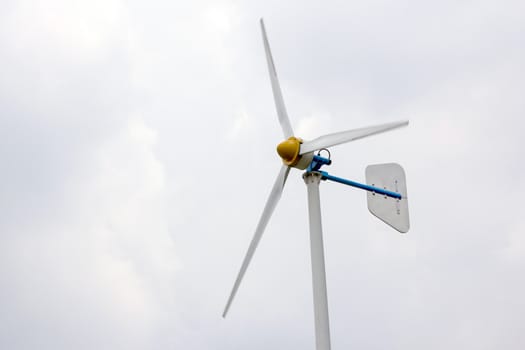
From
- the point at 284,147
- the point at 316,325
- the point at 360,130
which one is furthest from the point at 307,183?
the point at 316,325

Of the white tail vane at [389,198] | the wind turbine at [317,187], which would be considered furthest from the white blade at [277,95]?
the white tail vane at [389,198]

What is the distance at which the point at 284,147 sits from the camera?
70.0 ft

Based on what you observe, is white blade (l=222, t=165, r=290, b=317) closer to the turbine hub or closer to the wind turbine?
the wind turbine

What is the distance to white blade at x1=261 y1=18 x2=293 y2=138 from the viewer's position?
23234mm

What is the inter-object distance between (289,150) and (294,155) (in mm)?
202

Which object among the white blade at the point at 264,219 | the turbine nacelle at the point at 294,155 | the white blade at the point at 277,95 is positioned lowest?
the white blade at the point at 264,219

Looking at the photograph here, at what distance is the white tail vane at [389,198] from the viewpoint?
917 inches

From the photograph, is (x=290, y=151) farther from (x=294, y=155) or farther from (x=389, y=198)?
(x=389, y=198)

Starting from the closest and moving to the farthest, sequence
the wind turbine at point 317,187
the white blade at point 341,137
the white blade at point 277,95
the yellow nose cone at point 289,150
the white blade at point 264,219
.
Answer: the white blade at point 341,137
the wind turbine at point 317,187
the yellow nose cone at point 289,150
the white blade at point 264,219
the white blade at point 277,95

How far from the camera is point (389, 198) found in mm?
23500

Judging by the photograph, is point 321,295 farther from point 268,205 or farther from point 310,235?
point 268,205

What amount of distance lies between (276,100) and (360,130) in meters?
5.01

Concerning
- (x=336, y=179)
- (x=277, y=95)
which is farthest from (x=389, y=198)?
(x=277, y=95)

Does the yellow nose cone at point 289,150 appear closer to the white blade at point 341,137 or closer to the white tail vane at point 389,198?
the white blade at point 341,137
